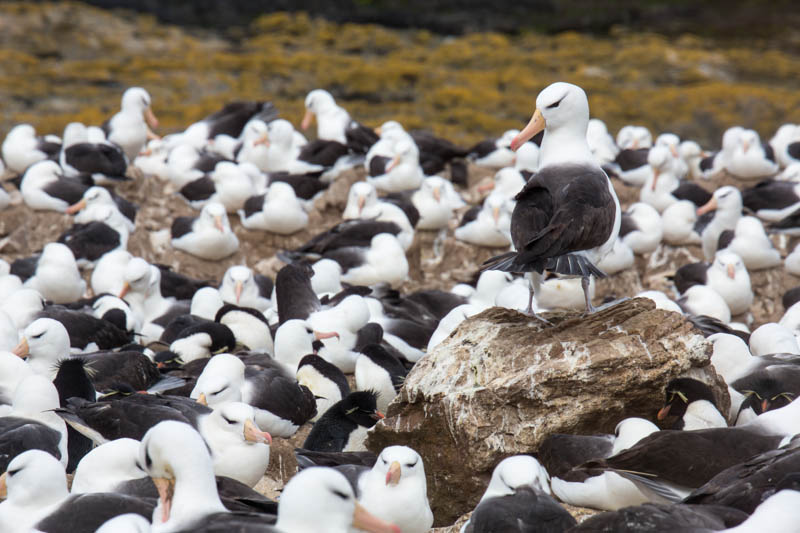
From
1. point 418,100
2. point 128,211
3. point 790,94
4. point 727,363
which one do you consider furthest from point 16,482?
point 790,94

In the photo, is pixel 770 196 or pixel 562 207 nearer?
pixel 562 207

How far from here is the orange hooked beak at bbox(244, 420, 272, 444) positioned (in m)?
6.64

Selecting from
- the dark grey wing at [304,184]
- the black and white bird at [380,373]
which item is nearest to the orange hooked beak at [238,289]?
the dark grey wing at [304,184]

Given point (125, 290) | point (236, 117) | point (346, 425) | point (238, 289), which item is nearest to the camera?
point (346, 425)

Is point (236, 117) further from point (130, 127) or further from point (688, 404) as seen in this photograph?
point (688, 404)

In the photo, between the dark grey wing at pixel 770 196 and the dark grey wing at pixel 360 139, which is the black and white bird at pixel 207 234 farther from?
the dark grey wing at pixel 770 196

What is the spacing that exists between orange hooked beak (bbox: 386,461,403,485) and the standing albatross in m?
1.29

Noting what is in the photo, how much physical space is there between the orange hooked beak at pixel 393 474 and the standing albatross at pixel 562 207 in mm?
1289

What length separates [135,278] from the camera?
11352 mm

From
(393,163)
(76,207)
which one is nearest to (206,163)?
(76,207)

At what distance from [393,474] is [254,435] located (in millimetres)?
1402

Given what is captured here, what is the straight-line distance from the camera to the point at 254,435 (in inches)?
263

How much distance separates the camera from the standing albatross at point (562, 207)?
606cm

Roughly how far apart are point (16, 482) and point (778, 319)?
29.9 feet
